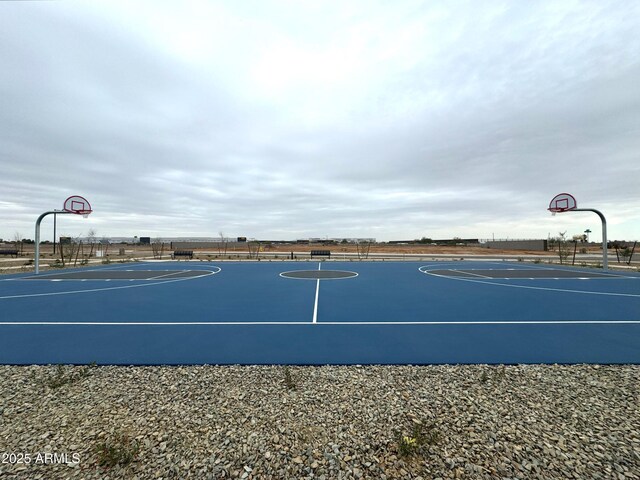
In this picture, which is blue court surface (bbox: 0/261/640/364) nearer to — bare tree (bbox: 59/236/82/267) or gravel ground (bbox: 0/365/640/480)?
gravel ground (bbox: 0/365/640/480)

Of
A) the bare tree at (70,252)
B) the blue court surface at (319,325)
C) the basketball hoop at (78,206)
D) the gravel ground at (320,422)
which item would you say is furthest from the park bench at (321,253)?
the gravel ground at (320,422)

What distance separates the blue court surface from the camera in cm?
516

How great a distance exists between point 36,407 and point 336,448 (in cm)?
412

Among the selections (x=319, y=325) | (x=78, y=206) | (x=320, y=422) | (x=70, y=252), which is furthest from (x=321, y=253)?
(x=320, y=422)

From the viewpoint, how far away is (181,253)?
1182 inches

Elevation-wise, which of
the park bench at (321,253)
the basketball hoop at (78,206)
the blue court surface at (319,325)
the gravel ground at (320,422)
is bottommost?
the gravel ground at (320,422)

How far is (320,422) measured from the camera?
3348 mm

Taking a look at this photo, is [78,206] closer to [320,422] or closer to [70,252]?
[70,252]

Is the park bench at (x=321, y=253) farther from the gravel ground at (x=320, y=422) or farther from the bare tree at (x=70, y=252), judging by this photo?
the gravel ground at (x=320, y=422)

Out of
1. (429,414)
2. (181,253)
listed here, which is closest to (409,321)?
(429,414)

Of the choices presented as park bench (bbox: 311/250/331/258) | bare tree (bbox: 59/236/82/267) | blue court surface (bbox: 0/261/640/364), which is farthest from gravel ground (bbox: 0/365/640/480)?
park bench (bbox: 311/250/331/258)

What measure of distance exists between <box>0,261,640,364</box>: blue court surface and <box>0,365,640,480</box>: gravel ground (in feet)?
1.76

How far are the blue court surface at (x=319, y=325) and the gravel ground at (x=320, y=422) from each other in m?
0.54

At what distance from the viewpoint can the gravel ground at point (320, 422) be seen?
2727 millimetres
